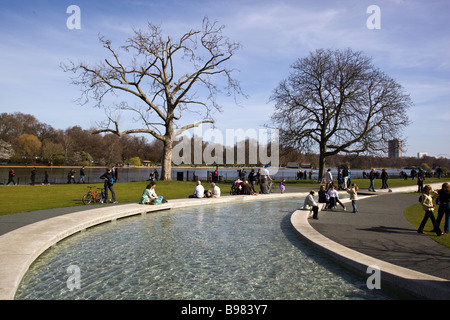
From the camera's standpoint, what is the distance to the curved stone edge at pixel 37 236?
5328 millimetres

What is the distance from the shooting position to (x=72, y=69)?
29469 millimetres

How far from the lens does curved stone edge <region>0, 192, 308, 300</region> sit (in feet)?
17.5

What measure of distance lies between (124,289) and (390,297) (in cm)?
436

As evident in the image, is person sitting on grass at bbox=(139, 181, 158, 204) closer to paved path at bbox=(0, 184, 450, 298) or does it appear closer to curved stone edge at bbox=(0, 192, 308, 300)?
curved stone edge at bbox=(0, 192, 308, 300)

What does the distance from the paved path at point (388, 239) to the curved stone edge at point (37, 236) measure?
22.2 ft

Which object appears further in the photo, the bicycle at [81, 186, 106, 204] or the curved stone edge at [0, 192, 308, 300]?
the bicycle at [81, 186, 106, 204]

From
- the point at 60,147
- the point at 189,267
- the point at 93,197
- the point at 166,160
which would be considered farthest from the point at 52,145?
the point at 189,267

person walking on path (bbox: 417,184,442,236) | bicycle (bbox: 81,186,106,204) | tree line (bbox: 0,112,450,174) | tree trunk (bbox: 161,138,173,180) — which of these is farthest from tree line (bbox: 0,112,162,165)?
person walking on path (bbox: 417,184,442,236)

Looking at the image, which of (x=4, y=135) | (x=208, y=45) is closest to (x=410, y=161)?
(x=208, y=45)

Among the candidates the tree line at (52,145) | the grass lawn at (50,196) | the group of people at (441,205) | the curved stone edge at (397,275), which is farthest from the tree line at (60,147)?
Answer: the curved stone edge at (397,275)

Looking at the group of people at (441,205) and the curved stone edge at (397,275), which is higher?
the group of people at (441,205)

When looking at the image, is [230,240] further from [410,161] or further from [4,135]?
[410,161]

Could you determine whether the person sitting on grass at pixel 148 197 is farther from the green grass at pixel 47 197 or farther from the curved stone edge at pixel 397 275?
the curved stone edge at pixel 397 275

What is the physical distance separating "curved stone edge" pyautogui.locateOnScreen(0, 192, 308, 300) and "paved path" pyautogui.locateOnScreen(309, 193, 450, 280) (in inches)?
267
